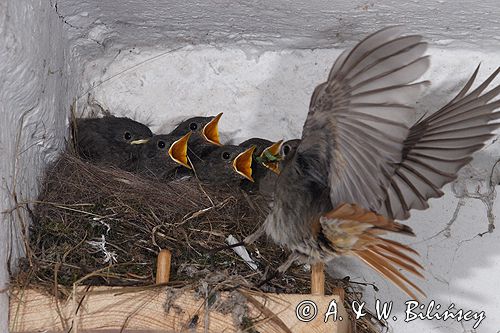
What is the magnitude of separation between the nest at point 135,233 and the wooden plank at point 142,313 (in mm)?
59

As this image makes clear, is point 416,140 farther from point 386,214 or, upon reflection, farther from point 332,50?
point 332,50

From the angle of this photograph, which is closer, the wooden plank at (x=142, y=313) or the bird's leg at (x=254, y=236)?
the wooden plank at (x=142, y=313)

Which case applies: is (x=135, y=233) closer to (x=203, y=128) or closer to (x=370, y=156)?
(x=203, y=128)

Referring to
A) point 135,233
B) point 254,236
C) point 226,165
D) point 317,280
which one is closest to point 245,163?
point 226,165

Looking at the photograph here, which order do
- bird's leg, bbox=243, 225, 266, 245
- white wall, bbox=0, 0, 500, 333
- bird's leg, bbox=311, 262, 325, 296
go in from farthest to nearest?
bird's leg, bbox=243, 225, 266, 245, white wall, bbox=0, 0, 500, 333, bird's leg, bbox=311, 262, 325, 296

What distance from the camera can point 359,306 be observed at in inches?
149

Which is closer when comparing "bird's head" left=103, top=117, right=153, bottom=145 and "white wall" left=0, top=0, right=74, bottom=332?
"white wall" left=0, top=0, right=74, bottom=332

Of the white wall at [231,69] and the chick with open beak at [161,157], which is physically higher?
the white wall at [231,69]

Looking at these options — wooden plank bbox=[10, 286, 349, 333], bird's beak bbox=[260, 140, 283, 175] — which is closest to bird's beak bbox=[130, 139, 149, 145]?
bird's beak bbox=[260, 140, 283, 175]

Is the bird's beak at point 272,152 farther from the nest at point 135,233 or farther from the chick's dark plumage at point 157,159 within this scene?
the chick's dark plumage at point 157,159

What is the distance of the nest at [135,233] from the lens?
11.1 feet

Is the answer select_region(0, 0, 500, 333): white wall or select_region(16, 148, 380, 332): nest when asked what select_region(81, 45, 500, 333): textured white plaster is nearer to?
select_region(0, 0, 500, 333): white wall

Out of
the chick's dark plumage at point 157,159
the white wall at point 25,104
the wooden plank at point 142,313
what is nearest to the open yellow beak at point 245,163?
the chick's dark plumage at point 157,159

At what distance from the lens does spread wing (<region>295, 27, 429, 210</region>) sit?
2742mm
